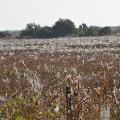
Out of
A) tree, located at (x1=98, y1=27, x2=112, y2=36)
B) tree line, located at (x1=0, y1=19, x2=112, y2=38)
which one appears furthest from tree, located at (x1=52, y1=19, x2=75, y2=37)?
tree, located at (x1=98, y1=27, x2=112, y2=36)

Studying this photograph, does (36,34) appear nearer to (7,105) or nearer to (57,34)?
(57,34)

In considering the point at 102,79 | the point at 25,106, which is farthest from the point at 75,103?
the point at 25,106

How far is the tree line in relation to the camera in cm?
6825

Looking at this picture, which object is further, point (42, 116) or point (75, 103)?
point (42, 116)

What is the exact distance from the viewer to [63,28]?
235ft

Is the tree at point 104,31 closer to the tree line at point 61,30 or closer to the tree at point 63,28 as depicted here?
the tree line at point 61,30

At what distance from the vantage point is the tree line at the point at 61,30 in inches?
2687

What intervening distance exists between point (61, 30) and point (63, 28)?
1.43 feet

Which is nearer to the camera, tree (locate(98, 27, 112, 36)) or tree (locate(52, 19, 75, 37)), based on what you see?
tree (locate(98, 27, 112, 36))

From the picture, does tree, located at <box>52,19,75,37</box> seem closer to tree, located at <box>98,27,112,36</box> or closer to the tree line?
the tree line

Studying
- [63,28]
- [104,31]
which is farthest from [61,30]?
[104,31]

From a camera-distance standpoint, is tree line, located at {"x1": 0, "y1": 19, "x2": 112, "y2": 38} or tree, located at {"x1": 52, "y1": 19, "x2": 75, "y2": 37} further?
tree, located at {"x1": 52, "y1": 19, "x2": 75, "y2": 37}

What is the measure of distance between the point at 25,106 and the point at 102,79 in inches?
68.3

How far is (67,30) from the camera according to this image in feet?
239
